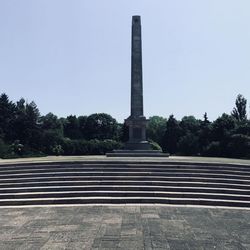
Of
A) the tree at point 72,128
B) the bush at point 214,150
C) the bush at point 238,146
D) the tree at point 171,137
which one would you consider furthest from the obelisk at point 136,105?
the tree at point 72,128

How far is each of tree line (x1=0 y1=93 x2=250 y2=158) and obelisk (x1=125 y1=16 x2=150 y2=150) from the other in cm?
1187

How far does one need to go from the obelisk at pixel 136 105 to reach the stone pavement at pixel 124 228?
49.4 feet

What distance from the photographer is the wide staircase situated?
50.1ft

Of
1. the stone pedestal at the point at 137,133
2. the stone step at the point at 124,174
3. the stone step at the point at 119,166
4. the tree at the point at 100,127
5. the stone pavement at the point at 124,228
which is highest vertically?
the tree at the point at 100,127

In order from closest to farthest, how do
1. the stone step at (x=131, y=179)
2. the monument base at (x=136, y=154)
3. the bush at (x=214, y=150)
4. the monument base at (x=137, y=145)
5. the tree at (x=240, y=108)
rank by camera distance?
the stone step at (x=131, y=179) < the monument base at (x=136, y=154) < the monument base at (x=137, y=145) < the bush at (x=214, y=150) < the tree at (x=240, y=108)

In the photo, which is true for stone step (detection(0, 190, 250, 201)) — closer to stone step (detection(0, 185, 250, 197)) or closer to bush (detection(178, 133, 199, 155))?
stone step (detection(0, 185, 250, 197))

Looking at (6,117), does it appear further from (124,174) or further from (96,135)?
(124,174)

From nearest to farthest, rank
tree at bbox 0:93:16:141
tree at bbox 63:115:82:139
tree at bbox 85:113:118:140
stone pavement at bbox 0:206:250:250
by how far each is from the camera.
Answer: stone pavement at bbox 0:206:250:250, tree at bbox 0:93:16:141, tree at bbox 63:115:82:139, tree at bbox 85:113:118:140

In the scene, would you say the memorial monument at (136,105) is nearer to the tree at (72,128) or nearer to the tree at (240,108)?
the tree at (240,108)

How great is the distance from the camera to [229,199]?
15.5 m

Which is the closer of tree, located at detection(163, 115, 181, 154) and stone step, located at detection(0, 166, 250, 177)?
stone step, located at detection(0, 166, 250, 177)

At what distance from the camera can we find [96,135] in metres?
93.8

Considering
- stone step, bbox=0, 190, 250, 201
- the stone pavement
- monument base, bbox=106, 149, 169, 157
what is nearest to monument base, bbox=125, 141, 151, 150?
monument base, bbox=106, 149, 169, 157

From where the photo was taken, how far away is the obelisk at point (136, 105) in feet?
96.0
